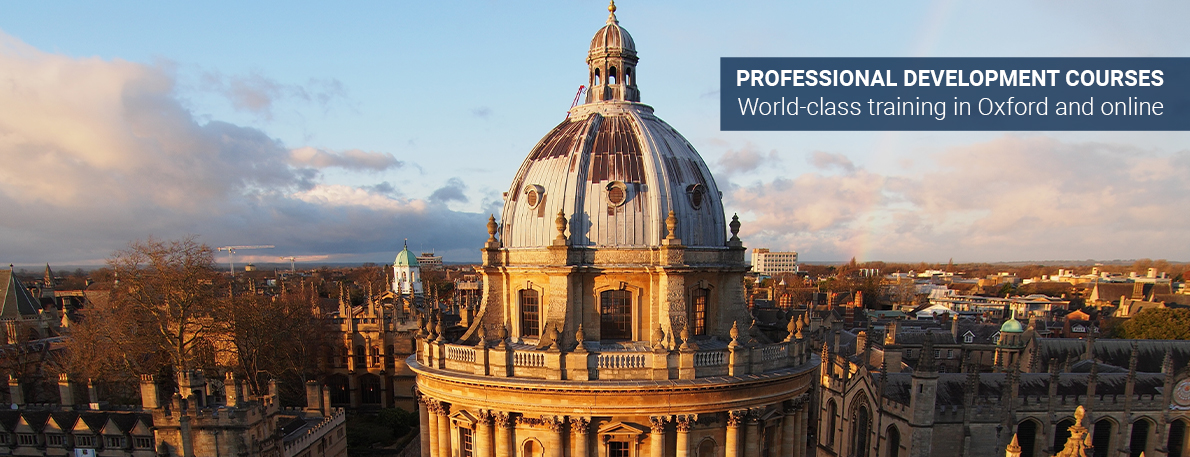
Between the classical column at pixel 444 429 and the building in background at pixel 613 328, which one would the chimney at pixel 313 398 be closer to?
the building in background at pixel 613 328

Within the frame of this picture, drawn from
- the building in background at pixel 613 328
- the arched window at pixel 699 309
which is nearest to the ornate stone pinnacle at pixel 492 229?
the building in background at pixel 613 328

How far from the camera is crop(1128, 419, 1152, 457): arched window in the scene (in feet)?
120

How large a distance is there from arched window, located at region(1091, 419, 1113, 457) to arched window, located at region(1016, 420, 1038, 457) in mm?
4228

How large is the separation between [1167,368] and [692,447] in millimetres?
32498

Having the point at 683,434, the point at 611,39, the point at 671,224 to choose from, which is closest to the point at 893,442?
the point at 683,434

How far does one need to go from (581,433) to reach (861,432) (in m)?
24.9

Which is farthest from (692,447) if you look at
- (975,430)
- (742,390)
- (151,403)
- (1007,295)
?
(1007,295)

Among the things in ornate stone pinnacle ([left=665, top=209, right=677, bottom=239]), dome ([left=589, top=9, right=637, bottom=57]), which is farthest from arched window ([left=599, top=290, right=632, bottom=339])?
dome ([left=589, top=9, right=637, bottom=57])

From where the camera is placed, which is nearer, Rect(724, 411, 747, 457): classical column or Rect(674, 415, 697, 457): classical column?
Rect(674, 415, 697, 457): classical column

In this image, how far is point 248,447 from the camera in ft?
101

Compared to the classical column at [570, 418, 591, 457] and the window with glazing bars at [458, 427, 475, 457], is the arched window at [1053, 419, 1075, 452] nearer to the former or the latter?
the classical column at [570, 418, 591, 457]

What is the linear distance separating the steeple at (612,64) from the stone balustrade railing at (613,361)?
12.5 meters

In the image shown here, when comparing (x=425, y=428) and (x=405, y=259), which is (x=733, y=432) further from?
(x=405, y=259)

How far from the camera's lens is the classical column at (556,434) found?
2309 centimetres
